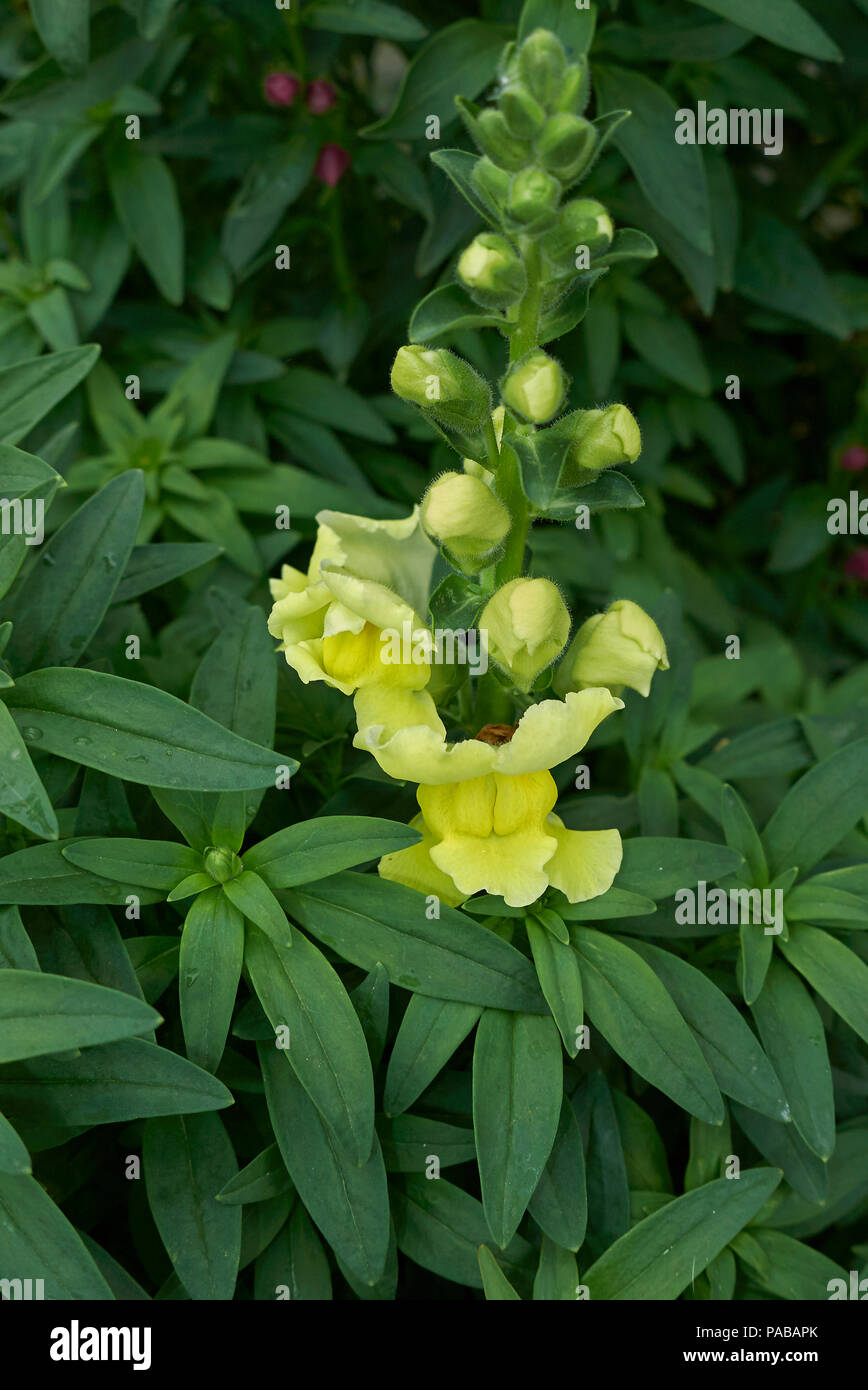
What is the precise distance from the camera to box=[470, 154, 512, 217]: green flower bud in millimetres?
1352

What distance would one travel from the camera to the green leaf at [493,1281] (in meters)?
1.41

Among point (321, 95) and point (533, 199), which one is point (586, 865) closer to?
point (533, 199)

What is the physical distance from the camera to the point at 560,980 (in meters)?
1.44

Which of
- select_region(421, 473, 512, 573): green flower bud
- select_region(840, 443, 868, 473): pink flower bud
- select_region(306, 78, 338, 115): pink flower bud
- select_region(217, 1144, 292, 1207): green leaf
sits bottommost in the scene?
select_region(217, 1144, 292, 1207): green leaf

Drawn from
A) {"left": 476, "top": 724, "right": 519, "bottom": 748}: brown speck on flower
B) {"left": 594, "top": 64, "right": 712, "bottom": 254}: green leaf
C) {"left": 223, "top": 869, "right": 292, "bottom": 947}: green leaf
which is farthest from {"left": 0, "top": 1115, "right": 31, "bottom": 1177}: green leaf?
{"left": 594, "top": 64, "right": 712, "bottom": 254}: green leaf

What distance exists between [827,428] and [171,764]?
2.36 meters

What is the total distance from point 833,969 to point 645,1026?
0.30 metres

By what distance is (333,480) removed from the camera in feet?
7.96

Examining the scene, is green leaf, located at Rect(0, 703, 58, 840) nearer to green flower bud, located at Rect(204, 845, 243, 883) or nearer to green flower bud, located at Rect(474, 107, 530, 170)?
green flower bud, located at Rect(204, 845, 243, 883)

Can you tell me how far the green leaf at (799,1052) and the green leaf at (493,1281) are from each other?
0.41 meters

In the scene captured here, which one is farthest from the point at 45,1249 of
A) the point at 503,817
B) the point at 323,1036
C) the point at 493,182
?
the point at 493,182

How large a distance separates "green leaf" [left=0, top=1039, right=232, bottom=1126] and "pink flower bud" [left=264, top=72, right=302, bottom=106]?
1.80m
